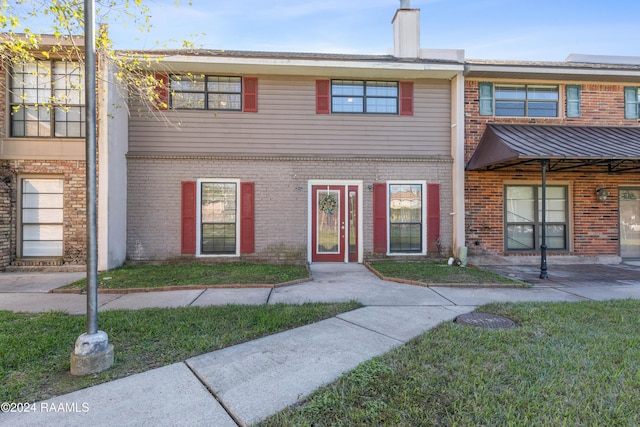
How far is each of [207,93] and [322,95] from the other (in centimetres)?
307

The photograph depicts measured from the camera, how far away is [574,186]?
8.64 metres

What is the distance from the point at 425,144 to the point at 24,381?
28.7 feet

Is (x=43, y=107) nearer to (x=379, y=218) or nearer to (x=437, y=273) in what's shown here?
(x=379, y=218)

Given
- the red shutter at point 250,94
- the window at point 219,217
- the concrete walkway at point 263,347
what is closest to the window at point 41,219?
the concrete walkway at point 263,347

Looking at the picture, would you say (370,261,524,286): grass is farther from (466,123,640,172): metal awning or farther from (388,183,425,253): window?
(466,123,640,172): metal awning

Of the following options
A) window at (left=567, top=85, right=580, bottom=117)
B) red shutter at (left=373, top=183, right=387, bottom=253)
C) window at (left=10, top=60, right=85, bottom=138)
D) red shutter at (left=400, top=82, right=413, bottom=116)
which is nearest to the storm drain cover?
red shutter at (left=373, top=183, right=387, bottom=253)

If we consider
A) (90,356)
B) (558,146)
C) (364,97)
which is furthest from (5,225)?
(558,146)

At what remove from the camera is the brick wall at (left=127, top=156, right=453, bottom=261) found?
7953 millimetres

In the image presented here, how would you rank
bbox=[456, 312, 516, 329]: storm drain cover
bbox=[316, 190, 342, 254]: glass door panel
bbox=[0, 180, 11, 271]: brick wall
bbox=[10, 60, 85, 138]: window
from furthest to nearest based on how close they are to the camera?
bbox=[316, 190, 342, 254]: glass door panel → bbox=[10, 60, 85, 138]: window → bbox=[0, 180, 11, 271]: brick wall → bbox=[456, 312, 516, 329]: storm drain cover

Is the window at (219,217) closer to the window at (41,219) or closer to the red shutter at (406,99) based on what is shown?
the window at (41,219)

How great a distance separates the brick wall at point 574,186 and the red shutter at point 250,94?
5.77 metres

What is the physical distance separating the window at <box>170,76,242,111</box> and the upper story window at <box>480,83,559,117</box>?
716 centimetres

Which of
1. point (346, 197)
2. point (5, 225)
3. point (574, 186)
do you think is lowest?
point (5, 225)

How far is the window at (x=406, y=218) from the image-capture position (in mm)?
8492
